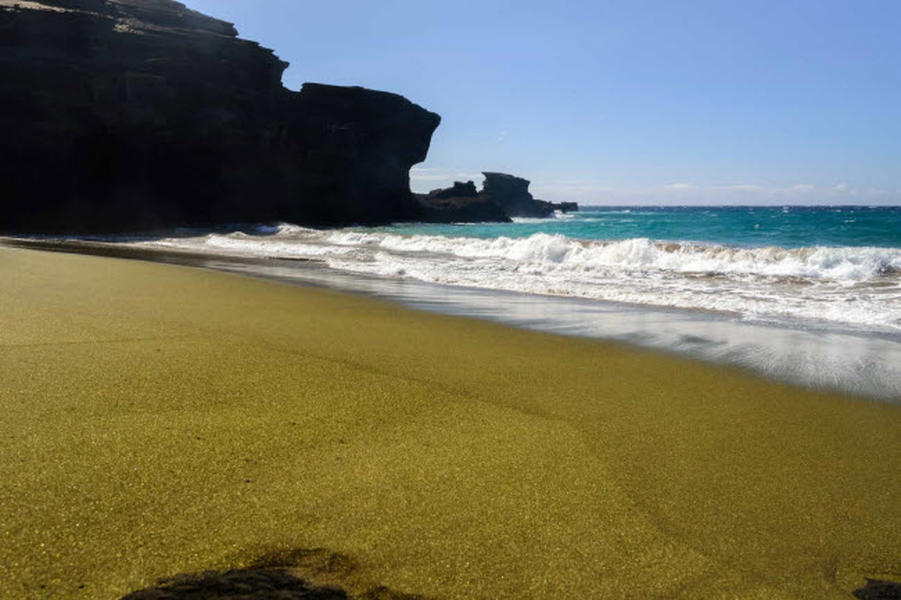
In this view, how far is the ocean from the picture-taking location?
5.40m

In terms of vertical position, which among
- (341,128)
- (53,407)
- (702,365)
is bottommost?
(702,365)

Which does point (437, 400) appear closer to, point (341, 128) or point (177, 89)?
point (177, 89)

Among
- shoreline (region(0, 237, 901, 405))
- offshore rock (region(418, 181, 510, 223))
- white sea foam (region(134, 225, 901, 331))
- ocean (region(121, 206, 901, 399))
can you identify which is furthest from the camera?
offshore rock (region(418, 181, 510, 223))

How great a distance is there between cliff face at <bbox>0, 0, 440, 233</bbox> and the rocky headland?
0.07 meters

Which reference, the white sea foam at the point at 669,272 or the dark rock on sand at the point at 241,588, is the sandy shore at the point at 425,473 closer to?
the dark rock on sand at the point at 241,588

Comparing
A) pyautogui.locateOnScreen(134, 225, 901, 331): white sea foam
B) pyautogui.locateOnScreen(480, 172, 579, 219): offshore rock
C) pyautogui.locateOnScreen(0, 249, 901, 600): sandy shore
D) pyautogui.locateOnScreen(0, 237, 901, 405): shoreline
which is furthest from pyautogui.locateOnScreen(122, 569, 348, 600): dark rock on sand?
pyautogui.locateOnScreen(480, 172, 579, 219): offshore rock

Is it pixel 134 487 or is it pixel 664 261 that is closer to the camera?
pixel 134 487

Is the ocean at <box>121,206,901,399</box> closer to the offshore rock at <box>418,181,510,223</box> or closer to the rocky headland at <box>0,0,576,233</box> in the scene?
the rocky headland at <box>0,0,576,233</box>

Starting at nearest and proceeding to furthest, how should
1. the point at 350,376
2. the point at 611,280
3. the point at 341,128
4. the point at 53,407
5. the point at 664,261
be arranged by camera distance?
the point at 53,407 < the point at 350,376 < the point at 611,280 < the point at 664,261 < the point at 341,128

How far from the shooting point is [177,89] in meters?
36.3

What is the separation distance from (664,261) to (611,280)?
425 cm

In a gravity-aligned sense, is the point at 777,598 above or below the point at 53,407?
below

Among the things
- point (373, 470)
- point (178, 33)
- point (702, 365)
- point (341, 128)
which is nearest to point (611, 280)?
point (702, 365)

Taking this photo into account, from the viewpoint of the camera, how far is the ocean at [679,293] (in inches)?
213
